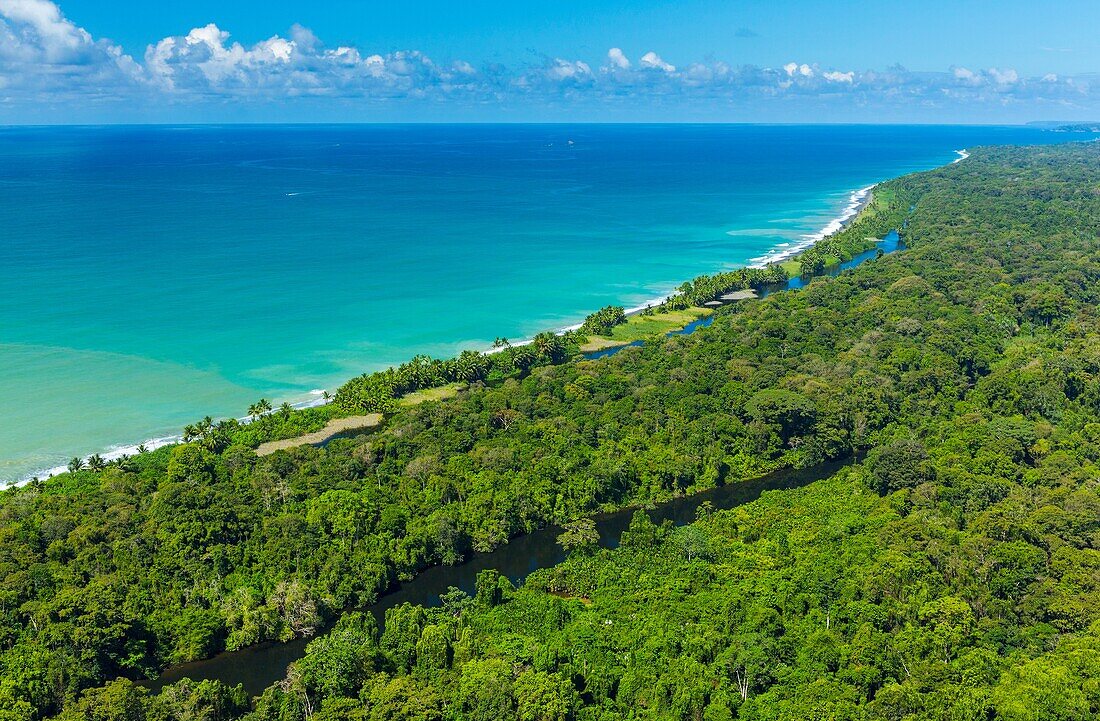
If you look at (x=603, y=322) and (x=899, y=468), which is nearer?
(x=899, y=468)

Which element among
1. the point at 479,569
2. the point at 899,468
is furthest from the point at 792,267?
the point at 479,569

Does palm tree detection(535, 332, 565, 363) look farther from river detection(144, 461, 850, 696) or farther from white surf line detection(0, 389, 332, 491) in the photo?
river detection(144, 461, 850, 696)

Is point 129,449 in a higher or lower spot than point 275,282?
lower

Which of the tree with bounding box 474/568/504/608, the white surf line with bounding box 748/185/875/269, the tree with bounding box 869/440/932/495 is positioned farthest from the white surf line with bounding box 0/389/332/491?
the white surf line with bounding box 748/185/875/269

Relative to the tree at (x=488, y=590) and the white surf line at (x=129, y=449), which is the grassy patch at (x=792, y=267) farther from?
the tree at (x=488, y=590)

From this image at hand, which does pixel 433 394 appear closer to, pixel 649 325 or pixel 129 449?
pixel 129 449

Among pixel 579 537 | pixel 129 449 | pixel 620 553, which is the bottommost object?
pixel 579 537
